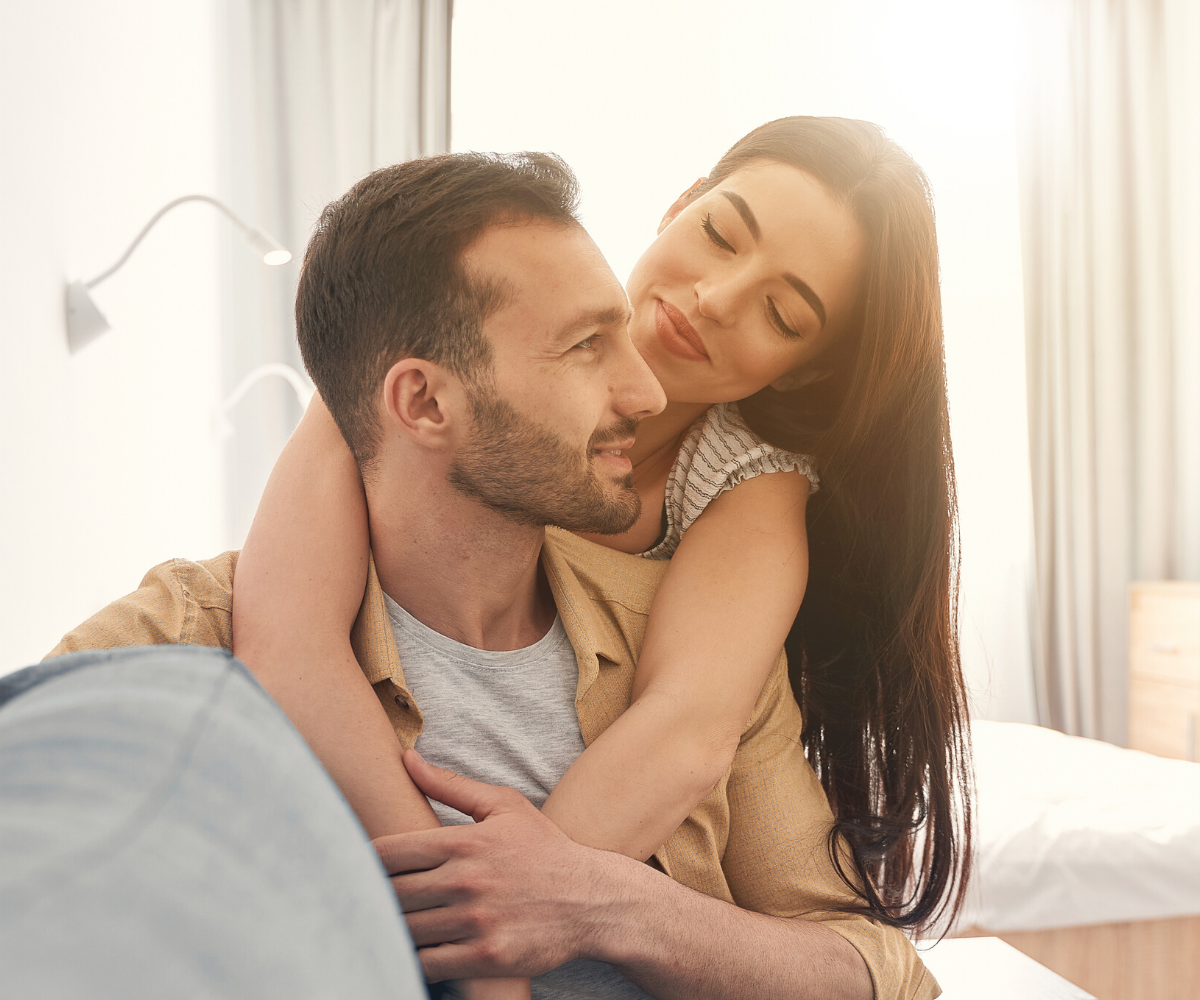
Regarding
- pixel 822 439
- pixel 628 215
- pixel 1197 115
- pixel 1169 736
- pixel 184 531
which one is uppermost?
pixel 1197 115

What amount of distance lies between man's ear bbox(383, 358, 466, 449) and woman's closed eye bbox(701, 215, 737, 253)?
0.44 meters

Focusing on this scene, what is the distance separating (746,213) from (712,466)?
0.32m

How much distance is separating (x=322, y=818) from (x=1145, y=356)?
13.7 feet

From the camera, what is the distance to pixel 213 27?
3.09m

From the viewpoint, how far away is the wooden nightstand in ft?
10.3

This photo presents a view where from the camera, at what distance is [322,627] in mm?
858

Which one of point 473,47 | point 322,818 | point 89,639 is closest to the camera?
point 322,818

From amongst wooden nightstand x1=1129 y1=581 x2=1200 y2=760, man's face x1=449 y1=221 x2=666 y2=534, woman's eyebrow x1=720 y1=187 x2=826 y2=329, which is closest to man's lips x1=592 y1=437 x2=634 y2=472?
man's face x1=449 y1=221 x2=666 y2=534

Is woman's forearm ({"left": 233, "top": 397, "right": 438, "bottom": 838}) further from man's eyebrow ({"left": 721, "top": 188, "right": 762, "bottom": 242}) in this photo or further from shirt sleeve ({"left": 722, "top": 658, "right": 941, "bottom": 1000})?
man's eyebrow ({"left": 721, "top": 188, "right": 762, "bottom": 242})

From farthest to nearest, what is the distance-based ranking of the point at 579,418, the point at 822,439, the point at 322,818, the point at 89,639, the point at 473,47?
the point at 473,47, the point at 822,439, the point at 579,418, the point at 89,639, the point at 322,818

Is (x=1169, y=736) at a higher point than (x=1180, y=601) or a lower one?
lower

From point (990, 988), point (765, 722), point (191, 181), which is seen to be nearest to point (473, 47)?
point (191, 181)

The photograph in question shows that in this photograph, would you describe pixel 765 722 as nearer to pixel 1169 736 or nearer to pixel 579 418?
pixel 579 418

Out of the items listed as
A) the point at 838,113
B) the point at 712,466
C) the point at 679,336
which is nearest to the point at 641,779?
the point at 712,466
